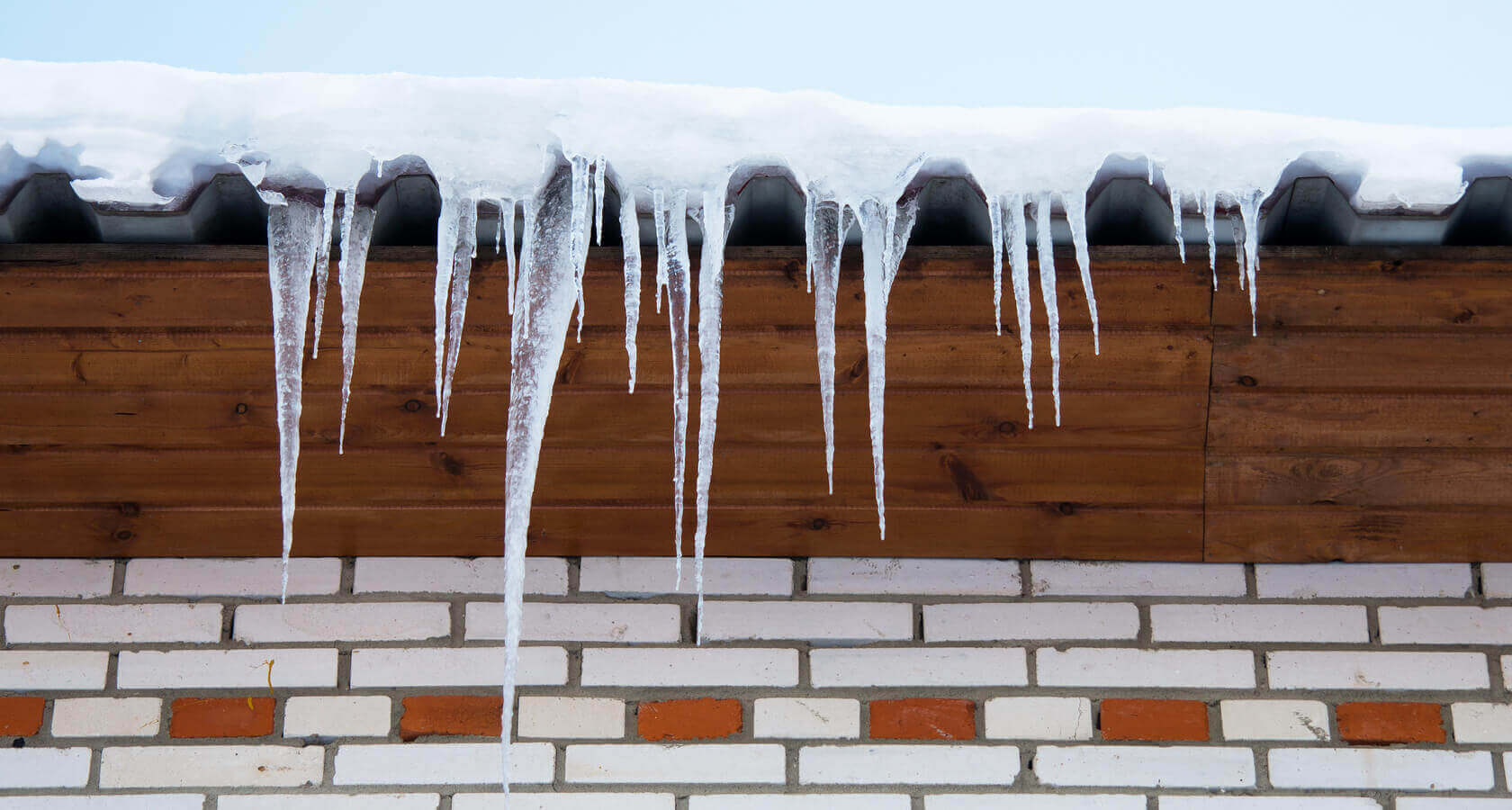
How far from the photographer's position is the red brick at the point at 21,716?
227cm

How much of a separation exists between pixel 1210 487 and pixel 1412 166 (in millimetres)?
693

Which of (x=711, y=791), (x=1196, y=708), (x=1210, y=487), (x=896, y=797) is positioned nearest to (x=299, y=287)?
(x=711, y=791)

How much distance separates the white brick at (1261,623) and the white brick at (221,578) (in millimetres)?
1553

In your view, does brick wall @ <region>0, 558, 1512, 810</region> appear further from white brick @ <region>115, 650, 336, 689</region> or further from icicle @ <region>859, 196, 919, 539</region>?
icicle @ <region>859, 196, 919, 539</region>

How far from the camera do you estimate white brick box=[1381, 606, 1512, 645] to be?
2.31 m

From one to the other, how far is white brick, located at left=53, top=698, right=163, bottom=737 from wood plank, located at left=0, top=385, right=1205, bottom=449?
53cm

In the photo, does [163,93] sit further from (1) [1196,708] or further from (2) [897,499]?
(1) [1196,708]

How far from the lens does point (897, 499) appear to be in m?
2.18

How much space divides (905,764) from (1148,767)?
436mm

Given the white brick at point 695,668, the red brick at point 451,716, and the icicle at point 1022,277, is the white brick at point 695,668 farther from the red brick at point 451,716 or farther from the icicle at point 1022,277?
the icicle at point 1022,277

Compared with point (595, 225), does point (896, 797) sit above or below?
below

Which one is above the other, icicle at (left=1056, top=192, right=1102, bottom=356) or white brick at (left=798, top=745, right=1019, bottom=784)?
icicle at (left=1056, top=192, right=1102, bottom=356)

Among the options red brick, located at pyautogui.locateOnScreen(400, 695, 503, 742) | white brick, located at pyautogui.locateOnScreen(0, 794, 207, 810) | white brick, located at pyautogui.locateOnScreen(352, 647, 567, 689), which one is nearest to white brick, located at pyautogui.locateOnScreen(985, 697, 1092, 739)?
white brick, located at pyautogui.locateOnScreen(352, 647, 567, 689)

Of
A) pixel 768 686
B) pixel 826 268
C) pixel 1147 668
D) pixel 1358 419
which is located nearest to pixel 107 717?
pixel 768 686
